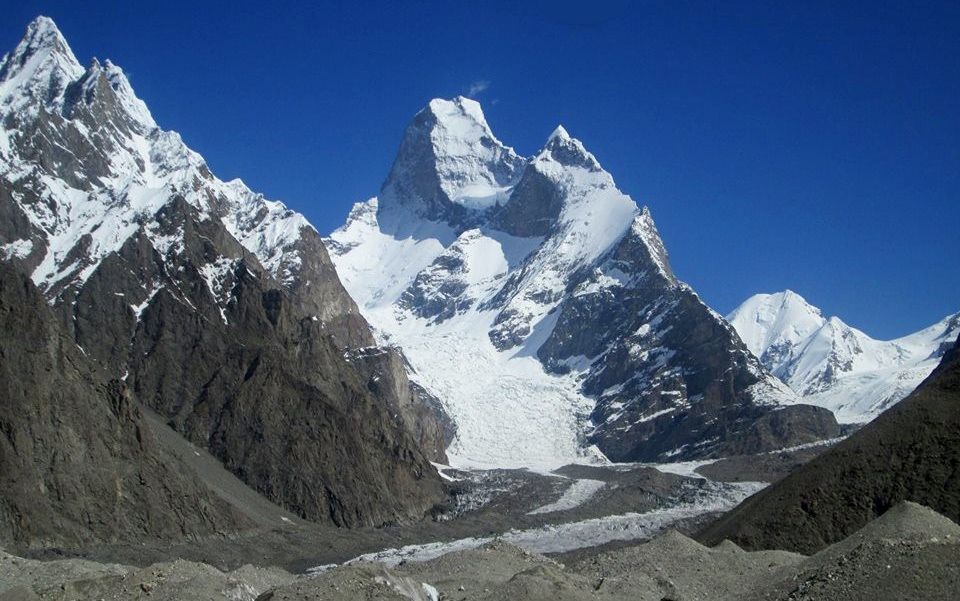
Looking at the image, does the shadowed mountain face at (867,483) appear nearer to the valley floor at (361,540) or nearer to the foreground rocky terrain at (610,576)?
the foreground rocky terrain at (610,576)

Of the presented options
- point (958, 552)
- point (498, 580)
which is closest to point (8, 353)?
point (498, 580)

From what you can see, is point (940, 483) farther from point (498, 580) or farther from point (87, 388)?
point (87, 388)

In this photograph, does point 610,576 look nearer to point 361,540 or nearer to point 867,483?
point 867,483

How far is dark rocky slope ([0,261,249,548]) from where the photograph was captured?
131250 mm

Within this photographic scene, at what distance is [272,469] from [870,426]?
4146 inches

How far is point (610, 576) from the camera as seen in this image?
7031 cm

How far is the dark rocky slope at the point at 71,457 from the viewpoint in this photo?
131m

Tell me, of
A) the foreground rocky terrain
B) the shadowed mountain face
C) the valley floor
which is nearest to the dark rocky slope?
the valley floor

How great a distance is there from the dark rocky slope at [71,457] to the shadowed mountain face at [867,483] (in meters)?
69.1

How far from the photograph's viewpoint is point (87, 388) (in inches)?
6014

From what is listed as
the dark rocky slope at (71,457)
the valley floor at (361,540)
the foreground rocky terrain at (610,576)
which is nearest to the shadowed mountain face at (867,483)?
the foreground rocky terrain at (610,576)

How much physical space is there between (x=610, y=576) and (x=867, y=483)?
36.0 metres

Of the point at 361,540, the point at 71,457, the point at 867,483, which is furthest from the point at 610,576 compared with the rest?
the point at 361,540

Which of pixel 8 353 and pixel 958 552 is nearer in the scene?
pixel 958 552
